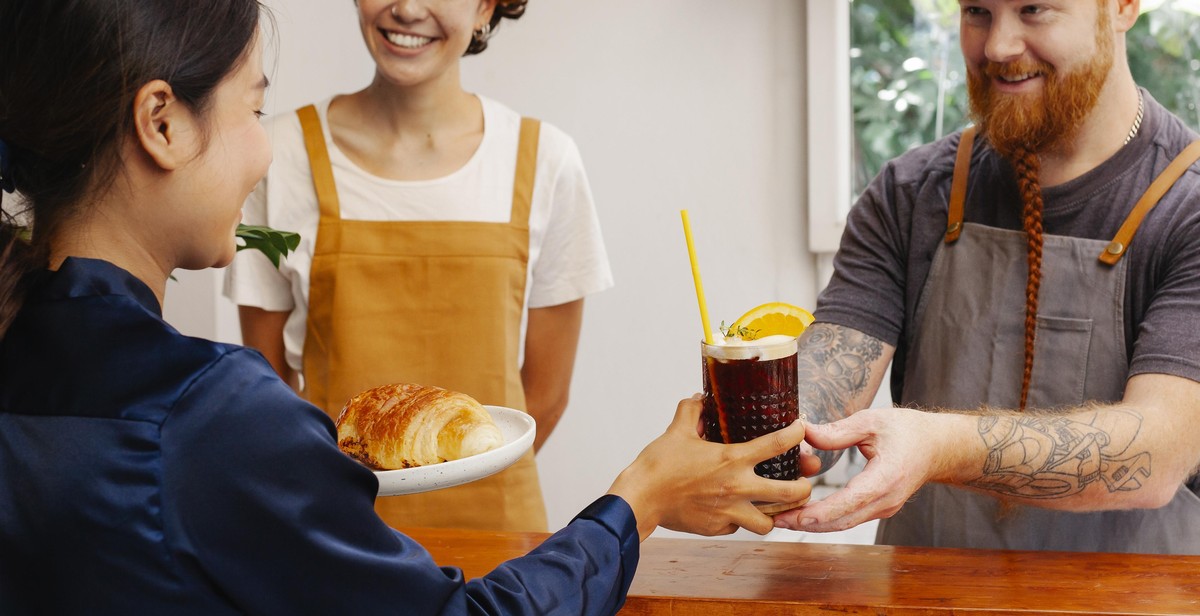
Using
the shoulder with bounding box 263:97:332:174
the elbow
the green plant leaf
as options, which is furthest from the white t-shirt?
the elbow

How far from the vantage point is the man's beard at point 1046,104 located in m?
1.81

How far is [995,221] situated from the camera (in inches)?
77.6

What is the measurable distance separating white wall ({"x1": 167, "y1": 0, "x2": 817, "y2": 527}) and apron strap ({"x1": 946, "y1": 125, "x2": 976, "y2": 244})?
5.66 feet

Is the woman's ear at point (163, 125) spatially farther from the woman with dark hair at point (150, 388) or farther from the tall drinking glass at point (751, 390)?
the tall drinking glass at point (751, 390)

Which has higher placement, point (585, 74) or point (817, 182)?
point (585, 74)

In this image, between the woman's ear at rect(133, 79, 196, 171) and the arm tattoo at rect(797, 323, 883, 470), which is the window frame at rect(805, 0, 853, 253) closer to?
the arm tattoo at rect(797, 323, 883, 470)

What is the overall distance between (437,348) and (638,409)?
1.55 metres

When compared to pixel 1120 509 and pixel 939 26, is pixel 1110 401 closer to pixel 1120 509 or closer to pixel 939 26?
pixel 1120 509

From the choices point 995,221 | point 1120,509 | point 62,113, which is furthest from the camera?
point 995,221

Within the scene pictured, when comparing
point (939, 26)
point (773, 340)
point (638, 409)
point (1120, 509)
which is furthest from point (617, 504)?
point (939, 26)

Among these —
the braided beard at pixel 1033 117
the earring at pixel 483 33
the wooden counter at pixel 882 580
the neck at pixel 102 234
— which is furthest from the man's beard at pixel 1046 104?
the neck at pixel 102 234

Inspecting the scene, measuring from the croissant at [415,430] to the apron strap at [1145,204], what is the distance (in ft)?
3.27

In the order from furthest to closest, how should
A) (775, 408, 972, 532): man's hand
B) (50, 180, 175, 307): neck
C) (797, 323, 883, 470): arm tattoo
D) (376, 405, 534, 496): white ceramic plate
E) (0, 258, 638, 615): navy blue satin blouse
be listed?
(797, 323, 883, 470): arm tattoo, (775, 408, 972, 532): man's hand, (376, 405, 534, 496): white ceramic plate, (50, 180, 175, 307): neck, (0, 258, 638, 615): navy blue satin blouse

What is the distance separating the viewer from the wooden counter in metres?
1.37
